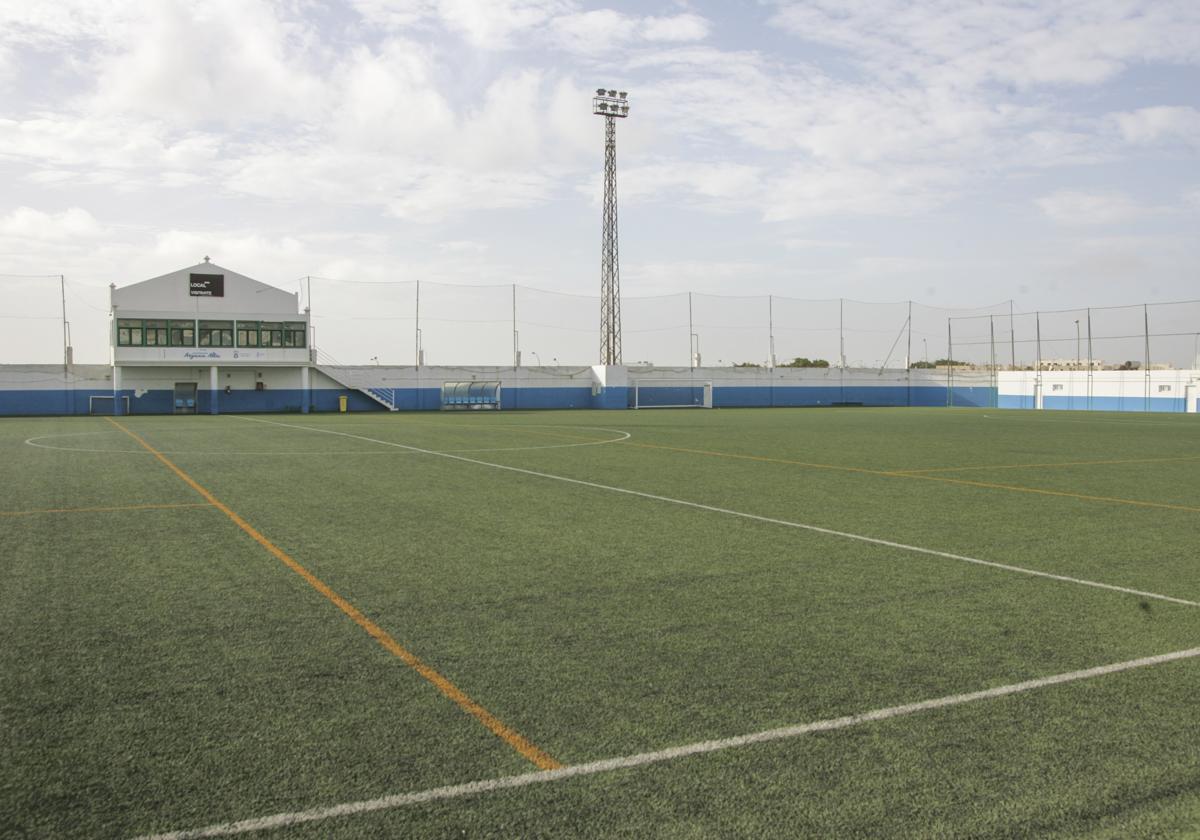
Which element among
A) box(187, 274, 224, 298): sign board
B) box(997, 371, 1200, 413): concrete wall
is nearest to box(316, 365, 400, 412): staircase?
box(187, 274, 224, 298): sign board

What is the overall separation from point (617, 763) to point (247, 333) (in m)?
51.6

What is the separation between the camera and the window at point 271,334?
5169cm

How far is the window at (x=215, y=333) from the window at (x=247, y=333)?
47 cm

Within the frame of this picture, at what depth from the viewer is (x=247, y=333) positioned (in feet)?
168

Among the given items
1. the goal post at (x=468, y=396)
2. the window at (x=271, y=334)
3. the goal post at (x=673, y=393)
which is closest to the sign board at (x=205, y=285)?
the window at (x=271, y=334)

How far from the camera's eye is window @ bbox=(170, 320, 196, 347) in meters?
49.4

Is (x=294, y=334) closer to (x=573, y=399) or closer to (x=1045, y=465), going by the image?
(x=573, y=399)

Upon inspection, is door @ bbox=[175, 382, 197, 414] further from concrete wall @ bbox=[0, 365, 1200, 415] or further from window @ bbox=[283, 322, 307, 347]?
window @ bbox=[283, 322, 307, 347]

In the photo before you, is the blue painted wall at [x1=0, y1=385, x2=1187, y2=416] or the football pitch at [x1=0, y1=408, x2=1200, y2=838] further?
the blue painted wall at [x1=0, y1=385, x2=1187, y2=416]

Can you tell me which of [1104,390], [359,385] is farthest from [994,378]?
[359,385]

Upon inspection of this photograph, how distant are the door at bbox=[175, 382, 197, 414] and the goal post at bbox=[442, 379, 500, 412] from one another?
46.3 ft

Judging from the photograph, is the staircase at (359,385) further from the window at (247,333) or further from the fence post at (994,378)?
the fence post at (994,378)

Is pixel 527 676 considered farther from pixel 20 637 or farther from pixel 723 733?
pixel 20 637

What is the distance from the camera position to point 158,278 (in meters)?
49.1
